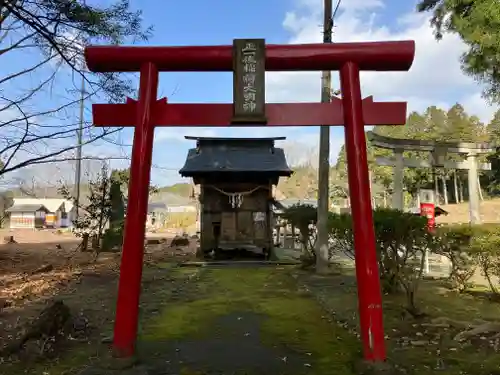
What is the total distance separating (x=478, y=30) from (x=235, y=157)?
25.0 ft

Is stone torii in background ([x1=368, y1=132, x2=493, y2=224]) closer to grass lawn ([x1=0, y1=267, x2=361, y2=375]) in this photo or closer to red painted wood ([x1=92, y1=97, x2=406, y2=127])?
grass lawn ([x1=0, y1=267, x2=361, y2=375])

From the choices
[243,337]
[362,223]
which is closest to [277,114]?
[362,223]

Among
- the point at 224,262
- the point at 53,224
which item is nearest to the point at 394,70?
the point at 224,262

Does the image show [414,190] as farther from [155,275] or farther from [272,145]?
[155,275]

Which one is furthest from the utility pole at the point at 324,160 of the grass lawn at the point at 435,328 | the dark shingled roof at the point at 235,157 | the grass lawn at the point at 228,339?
the grass lawn at the point at 228,339

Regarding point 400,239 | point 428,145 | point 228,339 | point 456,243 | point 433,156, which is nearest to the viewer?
point 228,339

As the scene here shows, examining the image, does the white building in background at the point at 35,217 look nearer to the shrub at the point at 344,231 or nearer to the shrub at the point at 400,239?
the shrub at the point at 344,231

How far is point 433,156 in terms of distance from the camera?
18.0 metres

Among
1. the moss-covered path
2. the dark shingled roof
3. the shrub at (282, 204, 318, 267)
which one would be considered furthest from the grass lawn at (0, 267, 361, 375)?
the dark shingled roof

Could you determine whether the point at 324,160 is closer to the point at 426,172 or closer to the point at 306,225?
the point at 306,225

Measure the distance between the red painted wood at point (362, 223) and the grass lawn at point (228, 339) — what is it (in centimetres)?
40

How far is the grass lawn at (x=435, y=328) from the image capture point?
4477 millimetres

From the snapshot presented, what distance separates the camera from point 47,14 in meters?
5.73

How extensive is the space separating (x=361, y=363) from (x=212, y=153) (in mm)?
10848
